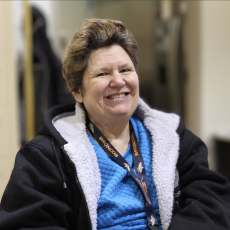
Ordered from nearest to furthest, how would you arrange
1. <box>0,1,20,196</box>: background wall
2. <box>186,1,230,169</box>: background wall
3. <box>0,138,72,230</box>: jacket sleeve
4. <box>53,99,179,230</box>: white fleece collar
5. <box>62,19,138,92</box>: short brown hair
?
<box>0,138,72,230</box>: jacket sleeve < <box>53,99,179,230</box>: white fleece collar < <box>62,19,138,92</box>: short brown hair < <box>0,1,20,196</box>: background wall < <box>186,1,230,169</box>: background wall

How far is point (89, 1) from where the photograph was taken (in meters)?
3.12

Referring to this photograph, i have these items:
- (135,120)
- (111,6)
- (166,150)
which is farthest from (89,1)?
(166,150)

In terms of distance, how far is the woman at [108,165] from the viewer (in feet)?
3.07

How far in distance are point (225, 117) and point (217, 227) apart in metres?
1.83

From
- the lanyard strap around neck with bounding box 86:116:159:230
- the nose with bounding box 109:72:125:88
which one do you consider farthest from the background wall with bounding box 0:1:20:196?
the nose with bounding box 109:72:125:88

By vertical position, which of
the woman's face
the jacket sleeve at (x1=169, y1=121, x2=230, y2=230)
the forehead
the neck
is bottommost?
the jacket sleeve at (x1=169, y1=121, x2=230, y2=230)

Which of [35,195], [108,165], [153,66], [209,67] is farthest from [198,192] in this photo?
[153,66]

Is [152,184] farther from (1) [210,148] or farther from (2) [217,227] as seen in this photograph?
(1) [210,148]

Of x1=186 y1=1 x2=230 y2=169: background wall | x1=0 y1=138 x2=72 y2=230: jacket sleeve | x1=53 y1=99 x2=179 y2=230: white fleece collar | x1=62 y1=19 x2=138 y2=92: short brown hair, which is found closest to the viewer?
x1=0 y1=138 x2=72 y2=230: jacket sleeve

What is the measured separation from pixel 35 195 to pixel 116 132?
1.46 ft

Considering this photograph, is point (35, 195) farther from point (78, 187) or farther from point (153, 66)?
point (153, 66)

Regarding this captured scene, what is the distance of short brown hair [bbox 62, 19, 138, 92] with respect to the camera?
3.52ft

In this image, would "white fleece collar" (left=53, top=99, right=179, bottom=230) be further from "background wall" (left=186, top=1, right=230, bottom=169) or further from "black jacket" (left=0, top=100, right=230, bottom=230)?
"background wall" (left=186, top=1, right=230, bottom=169)

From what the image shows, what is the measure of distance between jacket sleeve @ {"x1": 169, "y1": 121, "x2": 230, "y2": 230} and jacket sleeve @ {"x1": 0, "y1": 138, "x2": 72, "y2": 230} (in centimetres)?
42
